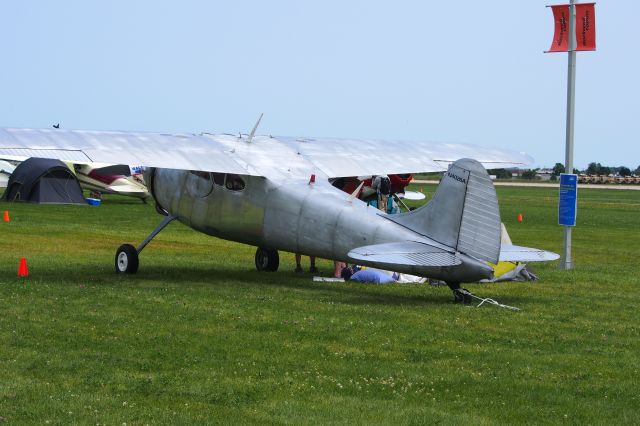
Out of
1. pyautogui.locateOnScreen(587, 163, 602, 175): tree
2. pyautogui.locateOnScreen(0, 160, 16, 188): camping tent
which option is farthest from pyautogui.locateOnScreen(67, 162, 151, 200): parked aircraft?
pyautogui.locateOnScreen(587, 163, 602, 175): tree

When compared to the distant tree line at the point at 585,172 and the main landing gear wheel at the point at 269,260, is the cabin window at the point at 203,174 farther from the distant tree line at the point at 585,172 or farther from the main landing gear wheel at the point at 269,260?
the distant tree line at the point at 585,172

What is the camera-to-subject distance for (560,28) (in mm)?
21062

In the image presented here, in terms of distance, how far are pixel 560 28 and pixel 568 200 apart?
3.56 metres

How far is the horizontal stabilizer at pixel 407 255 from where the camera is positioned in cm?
1341

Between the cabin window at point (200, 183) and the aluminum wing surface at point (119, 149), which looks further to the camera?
the cabin window at point (200, 183)

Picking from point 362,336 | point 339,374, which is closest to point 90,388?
point 339,374

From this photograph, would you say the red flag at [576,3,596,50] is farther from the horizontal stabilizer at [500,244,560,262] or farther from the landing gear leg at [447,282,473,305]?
the landing gear leg at [447,282,473,305]

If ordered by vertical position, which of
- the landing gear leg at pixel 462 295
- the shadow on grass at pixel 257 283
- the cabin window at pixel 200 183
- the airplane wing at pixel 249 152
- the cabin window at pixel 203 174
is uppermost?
the airplane wing at pixel 249 152

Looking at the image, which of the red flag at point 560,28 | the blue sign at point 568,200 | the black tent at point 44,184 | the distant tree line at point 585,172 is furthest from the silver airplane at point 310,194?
the distant tree line at point 585,172

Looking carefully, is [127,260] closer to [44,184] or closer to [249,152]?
[249,152]

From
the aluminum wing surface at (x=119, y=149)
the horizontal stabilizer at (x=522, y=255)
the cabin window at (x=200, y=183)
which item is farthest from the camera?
the cabin window at (x=200, y=183)

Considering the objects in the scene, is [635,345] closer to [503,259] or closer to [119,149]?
[503,259]

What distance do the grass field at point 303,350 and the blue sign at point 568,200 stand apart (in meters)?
2.08

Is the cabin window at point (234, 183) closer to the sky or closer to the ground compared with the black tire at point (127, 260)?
closer to the sky
